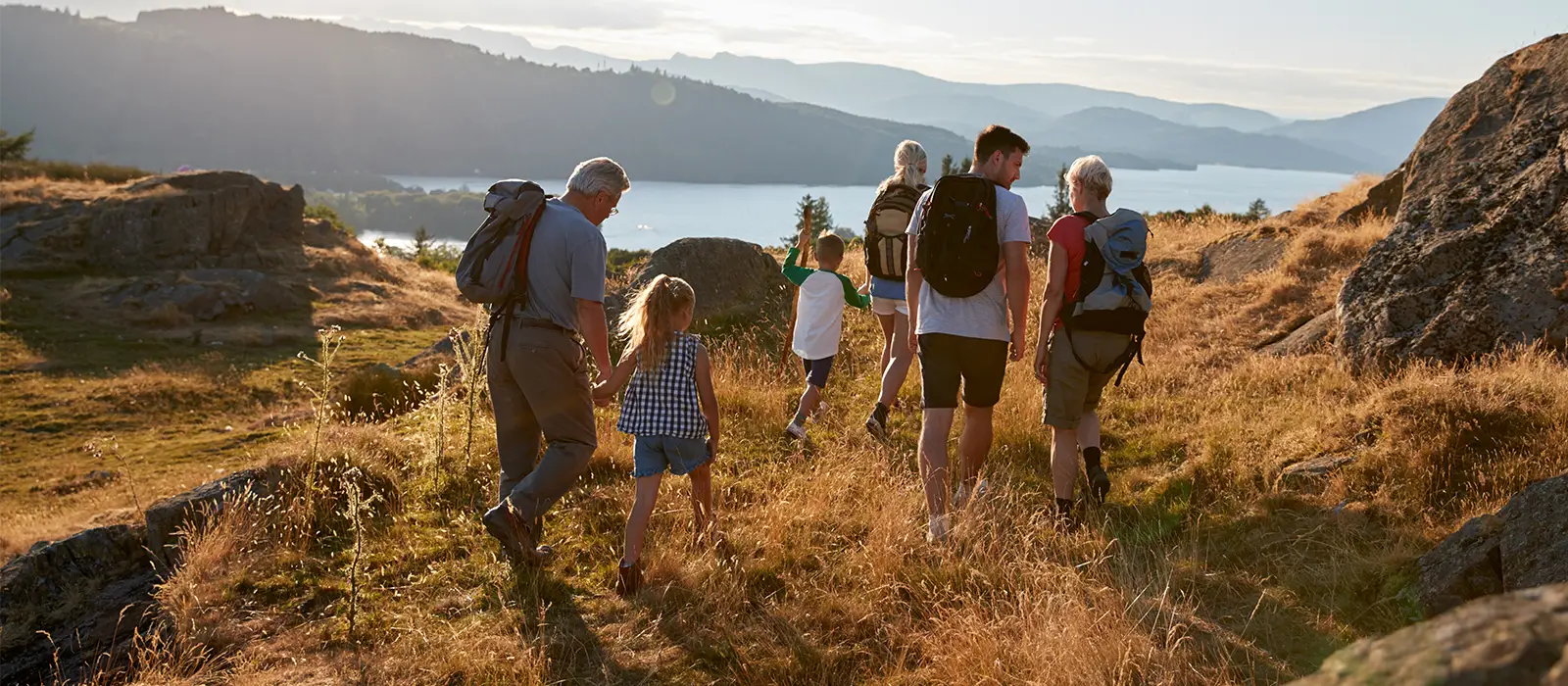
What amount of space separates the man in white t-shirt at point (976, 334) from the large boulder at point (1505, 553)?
195 cm

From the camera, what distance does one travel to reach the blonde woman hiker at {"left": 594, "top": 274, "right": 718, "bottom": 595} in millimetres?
4758

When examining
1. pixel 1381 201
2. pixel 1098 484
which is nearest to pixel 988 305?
pixel 1098 484

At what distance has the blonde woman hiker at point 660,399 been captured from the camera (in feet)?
15.6

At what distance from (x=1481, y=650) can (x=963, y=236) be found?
3.71 metres

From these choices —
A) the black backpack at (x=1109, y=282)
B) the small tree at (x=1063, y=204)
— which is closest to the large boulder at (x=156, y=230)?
the small tree at (x=1063, y=204)

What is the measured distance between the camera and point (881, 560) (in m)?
4.59

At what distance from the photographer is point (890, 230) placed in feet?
21.5

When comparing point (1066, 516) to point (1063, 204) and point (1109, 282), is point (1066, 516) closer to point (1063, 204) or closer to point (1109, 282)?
point (1109, 282)

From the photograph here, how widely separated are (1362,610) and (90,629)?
6504 mm

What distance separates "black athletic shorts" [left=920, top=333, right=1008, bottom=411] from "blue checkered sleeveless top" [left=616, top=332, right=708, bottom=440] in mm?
1188

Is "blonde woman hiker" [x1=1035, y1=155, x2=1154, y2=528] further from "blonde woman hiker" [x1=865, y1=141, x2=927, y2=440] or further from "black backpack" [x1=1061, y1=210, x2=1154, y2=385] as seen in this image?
"blonde woman hiker" [x1=865, y1=141, x2=927, y2=440]

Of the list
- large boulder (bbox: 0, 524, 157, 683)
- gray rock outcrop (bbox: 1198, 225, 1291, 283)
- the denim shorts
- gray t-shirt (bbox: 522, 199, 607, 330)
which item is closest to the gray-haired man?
gray t-shirt (bbox: 522, 199, 607, 330)

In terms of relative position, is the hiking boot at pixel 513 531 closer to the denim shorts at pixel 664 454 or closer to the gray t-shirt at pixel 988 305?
the denim shorts at pixel 664 454

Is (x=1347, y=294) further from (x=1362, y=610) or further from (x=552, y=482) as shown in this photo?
(x=552, y=482)
